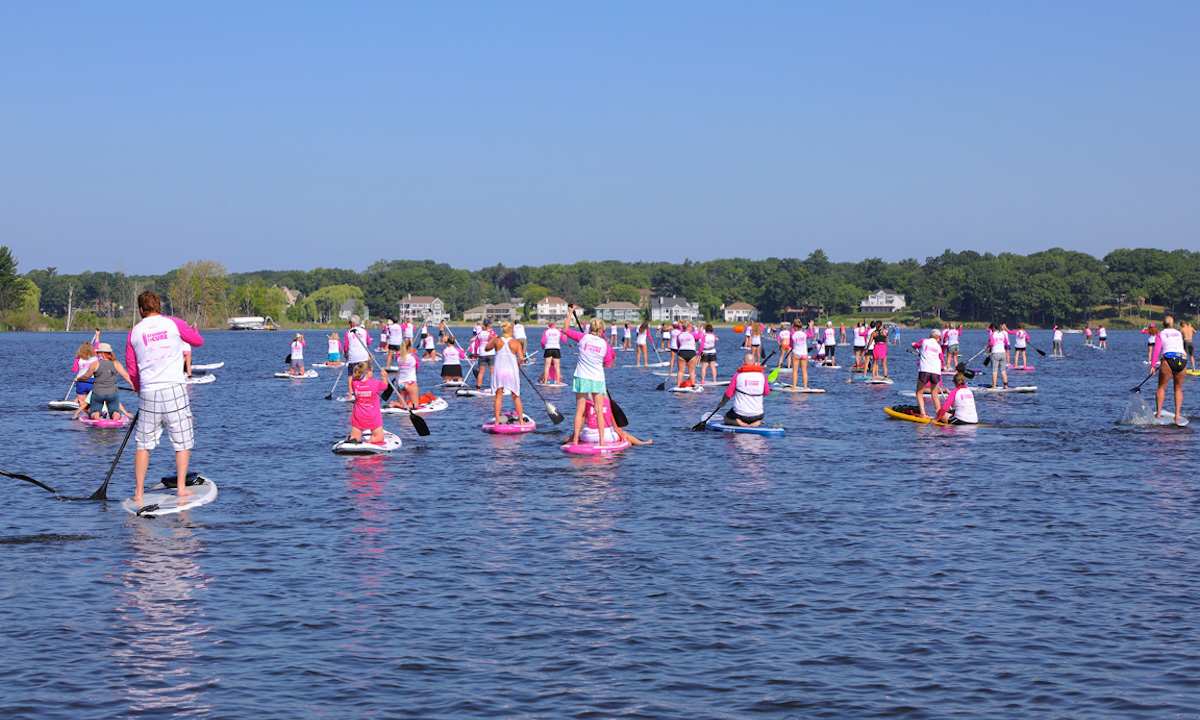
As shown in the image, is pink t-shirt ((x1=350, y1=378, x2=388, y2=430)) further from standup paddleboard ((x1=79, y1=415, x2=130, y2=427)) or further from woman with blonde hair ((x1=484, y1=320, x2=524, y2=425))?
standup paddleboard ((x1=79, y1=415, x2=130, y2=427))

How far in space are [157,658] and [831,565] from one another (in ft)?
19.7

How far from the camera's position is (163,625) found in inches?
326

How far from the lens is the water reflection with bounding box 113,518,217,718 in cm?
686

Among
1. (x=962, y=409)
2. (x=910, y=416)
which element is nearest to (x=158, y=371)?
(x=962, y=409)

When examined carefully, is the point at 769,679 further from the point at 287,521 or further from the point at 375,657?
Answer: the point at 287,521

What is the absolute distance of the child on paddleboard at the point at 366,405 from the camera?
668 inches

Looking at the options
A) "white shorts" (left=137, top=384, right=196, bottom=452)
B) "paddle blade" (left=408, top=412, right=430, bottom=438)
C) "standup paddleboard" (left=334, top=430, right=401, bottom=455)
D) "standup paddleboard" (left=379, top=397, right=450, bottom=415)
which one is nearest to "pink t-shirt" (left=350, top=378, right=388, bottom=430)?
"standup paddleboard" (left=334, top=430, right=401, bottom=455)

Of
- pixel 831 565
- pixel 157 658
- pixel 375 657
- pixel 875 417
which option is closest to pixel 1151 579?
pixel 831 565

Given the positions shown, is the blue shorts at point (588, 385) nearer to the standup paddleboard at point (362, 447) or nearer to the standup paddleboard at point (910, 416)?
the standup paddleboard at point (362, 447)

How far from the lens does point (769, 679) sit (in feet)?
23.7

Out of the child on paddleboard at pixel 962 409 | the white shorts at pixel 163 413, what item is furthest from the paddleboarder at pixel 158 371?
the child on paddleboard at pixel 962 409

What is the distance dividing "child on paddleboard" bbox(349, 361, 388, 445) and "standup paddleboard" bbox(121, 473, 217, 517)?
11.9ft

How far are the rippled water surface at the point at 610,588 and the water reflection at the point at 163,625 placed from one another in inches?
1.1

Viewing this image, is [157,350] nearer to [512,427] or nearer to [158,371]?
[158,371]
